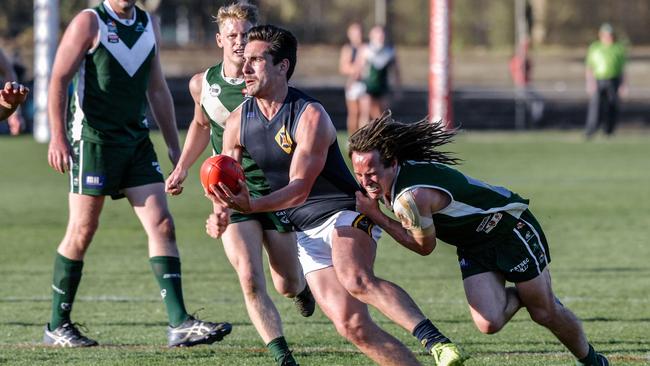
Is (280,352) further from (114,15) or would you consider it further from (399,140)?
(114,15)

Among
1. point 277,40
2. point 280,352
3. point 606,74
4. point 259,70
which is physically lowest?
point 606,74

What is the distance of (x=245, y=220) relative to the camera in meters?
6.52

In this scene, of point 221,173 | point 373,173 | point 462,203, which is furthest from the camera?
point 462,203

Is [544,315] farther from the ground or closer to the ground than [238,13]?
closer to the ground

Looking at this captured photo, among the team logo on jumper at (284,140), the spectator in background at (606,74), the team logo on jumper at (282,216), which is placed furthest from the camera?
the spectator in background at (606,74)

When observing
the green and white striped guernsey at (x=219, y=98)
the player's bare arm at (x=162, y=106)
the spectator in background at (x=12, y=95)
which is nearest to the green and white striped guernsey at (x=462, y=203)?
the green and white striped guernsey at (x=219, y=98)

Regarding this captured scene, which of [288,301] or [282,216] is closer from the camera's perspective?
[282,216]

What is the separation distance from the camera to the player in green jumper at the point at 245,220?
6.30 metres

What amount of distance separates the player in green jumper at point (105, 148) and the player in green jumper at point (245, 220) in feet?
1.76

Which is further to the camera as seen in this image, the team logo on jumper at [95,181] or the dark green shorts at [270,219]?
the team logo on jumper at [95,181]

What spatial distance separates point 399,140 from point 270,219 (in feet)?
3.08

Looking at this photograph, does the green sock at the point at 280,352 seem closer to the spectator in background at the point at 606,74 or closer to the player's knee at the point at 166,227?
the player's knee at the point at 166,227

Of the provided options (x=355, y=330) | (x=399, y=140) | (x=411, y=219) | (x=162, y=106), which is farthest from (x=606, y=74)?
(x=355, y=330)

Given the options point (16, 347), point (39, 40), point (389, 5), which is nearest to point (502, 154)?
point (39, 40)
